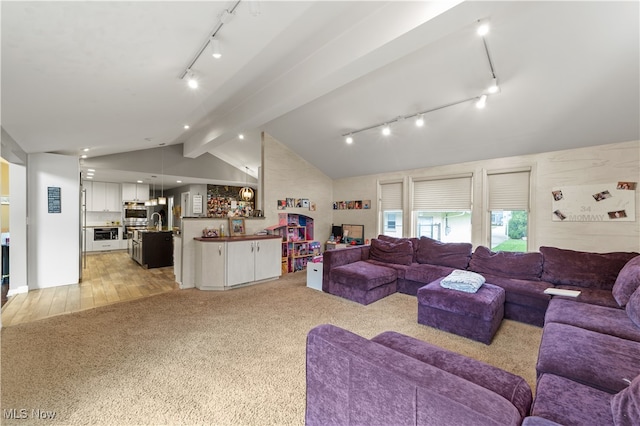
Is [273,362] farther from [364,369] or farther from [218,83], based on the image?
[218,83]

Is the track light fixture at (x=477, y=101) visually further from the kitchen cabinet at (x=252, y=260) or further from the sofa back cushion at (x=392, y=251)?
the kitchen cabinet at (x=252, y=260)

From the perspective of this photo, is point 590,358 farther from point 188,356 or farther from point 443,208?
point 443,208

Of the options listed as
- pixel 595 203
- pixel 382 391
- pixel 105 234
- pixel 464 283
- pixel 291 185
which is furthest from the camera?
pixel 105 234

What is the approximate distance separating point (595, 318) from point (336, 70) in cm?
320

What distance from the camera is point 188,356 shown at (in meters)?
2.39

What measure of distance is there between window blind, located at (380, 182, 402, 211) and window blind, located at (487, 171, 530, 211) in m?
1.66

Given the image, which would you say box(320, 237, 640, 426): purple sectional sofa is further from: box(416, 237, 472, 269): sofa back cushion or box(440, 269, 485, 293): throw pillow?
box(440, 269, 485, 293): throw pillow

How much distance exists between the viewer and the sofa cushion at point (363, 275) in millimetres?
3794

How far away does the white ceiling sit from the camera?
1762 millimetres

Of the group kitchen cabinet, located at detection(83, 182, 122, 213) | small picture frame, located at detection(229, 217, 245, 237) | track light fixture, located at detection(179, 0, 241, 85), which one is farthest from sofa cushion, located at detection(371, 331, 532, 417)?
kitchen cabinet, located at detection(83, 182, 122, 213)

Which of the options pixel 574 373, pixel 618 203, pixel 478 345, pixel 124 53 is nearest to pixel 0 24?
pixel 124 53

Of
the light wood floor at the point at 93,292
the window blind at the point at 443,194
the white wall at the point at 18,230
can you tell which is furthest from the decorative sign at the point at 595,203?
the white wall at the point at 18,230

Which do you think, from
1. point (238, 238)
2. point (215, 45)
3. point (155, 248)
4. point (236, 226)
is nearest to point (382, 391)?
point (215, 45)

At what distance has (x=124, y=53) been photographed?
76.0 inches
